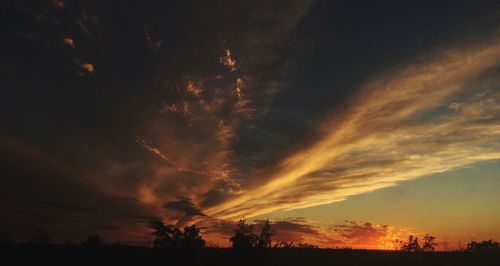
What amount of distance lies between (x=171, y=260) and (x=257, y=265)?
4.50 m

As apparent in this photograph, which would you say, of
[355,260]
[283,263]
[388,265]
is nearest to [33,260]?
[283,263]

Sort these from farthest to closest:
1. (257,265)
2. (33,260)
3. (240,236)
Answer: (240,236) → (257,265) → (33,260)

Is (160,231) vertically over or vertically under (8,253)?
over

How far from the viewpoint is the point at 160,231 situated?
24422mm

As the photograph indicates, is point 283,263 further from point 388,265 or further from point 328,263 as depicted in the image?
point 388,265

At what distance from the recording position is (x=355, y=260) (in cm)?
2523

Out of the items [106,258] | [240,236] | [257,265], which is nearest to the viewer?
[106,258]

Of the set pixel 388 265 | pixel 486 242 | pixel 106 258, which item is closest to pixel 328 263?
pixel 388 265

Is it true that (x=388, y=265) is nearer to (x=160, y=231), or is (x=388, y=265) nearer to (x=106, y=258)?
(x=160, y=231)

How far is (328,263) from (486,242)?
129 feet

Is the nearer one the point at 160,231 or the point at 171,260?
the point at 171,260

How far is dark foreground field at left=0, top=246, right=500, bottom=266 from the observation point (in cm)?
1881

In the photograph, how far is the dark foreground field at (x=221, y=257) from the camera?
18812 mm

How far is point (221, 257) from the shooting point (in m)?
22.3
